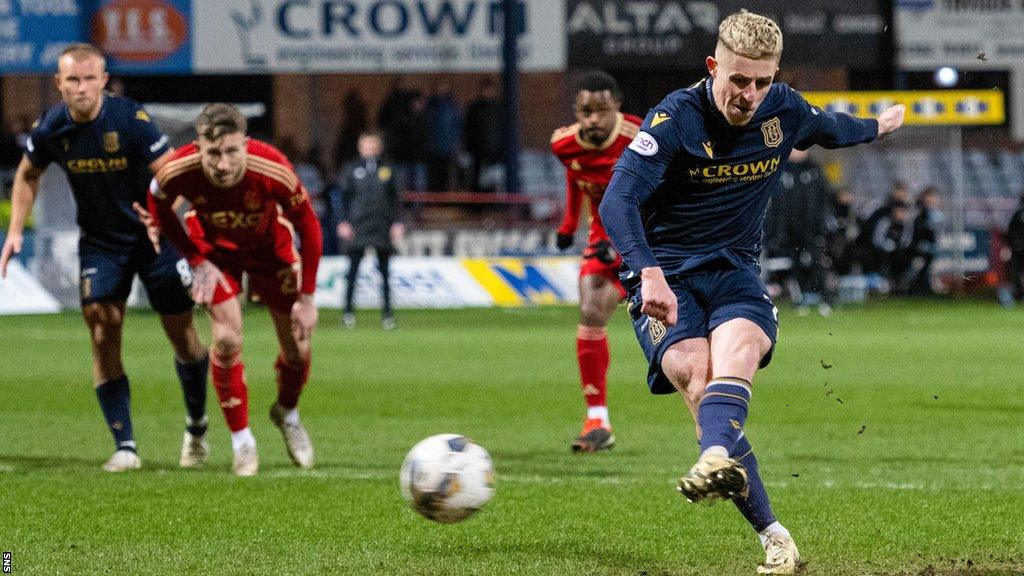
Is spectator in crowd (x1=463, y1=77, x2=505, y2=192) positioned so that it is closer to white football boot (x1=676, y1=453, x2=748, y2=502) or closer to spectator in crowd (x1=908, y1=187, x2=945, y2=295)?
spectator in crowd (x1=908, y1=187, x2=945, y2=295)

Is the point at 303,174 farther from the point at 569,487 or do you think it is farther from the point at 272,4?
the point at 569,487

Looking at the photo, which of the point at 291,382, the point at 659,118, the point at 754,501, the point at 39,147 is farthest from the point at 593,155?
the point at 754,501

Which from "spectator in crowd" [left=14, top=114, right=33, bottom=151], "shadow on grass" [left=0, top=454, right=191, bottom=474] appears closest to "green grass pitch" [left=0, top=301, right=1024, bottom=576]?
"shadow on grass" [left=0, top=454, right=191, bottom=474]

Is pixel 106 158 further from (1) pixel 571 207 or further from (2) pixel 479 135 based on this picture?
(2) pixel 479 135

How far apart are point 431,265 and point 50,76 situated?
929cm

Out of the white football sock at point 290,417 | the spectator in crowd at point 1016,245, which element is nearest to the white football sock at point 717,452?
the white football sock at point 290,417

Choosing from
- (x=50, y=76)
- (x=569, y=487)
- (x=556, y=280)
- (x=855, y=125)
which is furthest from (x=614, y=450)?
(x=50, y=76)

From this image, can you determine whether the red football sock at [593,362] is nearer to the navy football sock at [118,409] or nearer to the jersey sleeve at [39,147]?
the navy football sock at [118,409]

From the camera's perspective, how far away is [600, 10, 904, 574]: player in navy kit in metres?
5.32

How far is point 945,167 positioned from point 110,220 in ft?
79.0

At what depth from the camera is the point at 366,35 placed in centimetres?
2516

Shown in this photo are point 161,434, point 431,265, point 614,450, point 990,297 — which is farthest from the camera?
point 990,297

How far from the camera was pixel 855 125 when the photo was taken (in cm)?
606

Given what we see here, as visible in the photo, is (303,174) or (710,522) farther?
(303,174)
